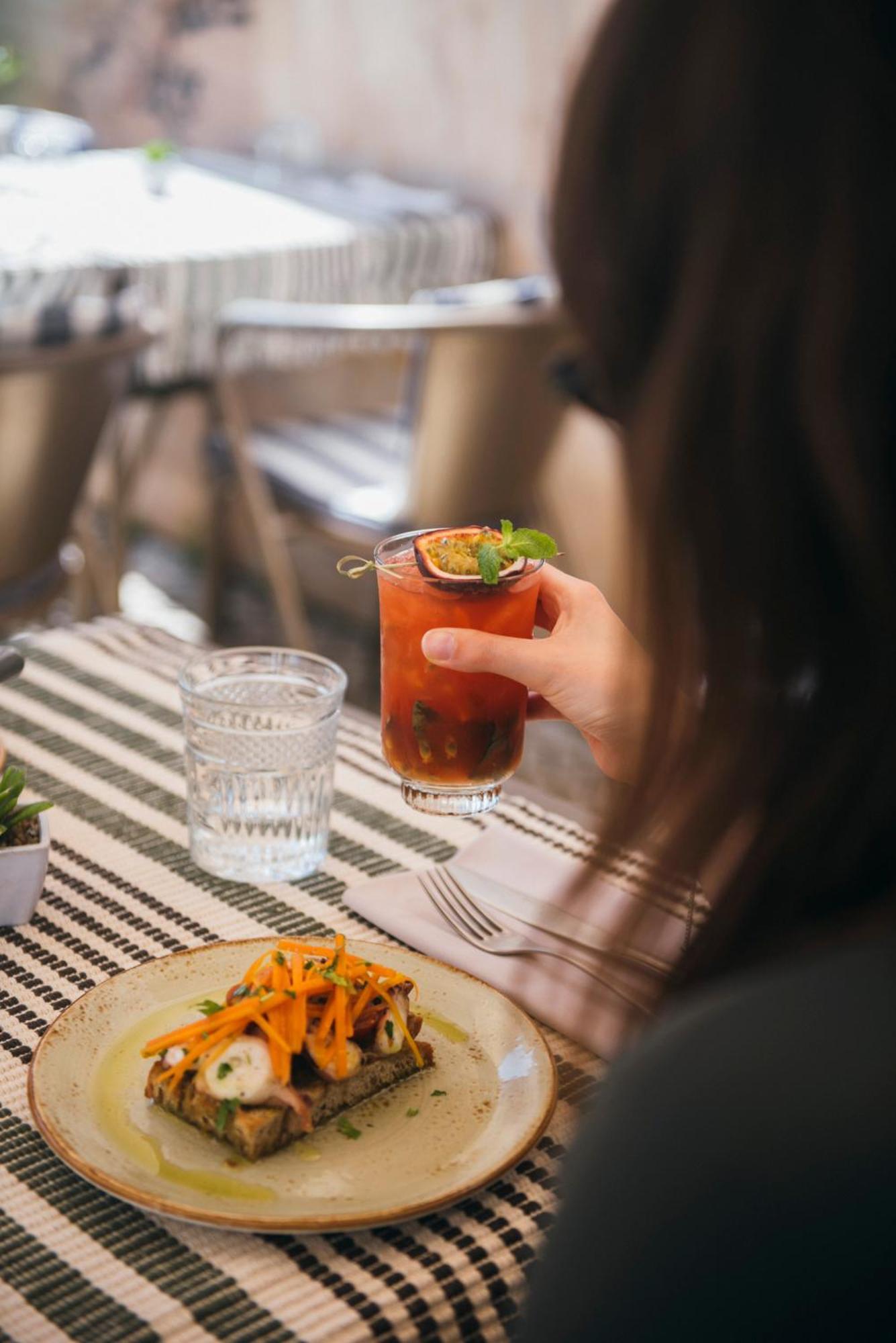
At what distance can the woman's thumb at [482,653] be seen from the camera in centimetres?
98

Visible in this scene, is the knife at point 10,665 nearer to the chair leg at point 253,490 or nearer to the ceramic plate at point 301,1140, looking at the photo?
the ceramic plate at point 301,1140

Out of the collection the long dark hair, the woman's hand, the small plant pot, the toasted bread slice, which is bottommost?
the small plant pot

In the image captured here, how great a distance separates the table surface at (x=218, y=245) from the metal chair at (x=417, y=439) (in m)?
0.14

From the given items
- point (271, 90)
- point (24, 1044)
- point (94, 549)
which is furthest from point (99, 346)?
point (271, 90)

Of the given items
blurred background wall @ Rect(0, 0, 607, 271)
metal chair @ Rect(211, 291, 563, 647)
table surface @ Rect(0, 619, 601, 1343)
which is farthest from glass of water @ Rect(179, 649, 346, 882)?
blurred background wall @ Rect(0, 0, 607, 271)

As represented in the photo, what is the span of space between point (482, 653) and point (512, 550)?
0.07 m

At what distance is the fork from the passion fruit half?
21 centimetres

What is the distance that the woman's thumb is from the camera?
3.21 feet

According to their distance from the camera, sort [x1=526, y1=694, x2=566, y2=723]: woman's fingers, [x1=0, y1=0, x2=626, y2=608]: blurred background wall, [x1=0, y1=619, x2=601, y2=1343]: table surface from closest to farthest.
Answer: [x1=0, y1=619, x2=601, y2=1343]: table surface
[x1=526, y1=694, x2=566, y2=723]: woman's fingers
[x1=0, y1=0, x2=626, y2=608]: blurred background wall

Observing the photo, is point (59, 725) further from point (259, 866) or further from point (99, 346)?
point (99, 346)

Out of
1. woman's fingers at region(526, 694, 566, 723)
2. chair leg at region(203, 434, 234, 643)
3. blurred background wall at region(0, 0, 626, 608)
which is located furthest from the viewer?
blurred background wall at region(0, 0, 626, 608)

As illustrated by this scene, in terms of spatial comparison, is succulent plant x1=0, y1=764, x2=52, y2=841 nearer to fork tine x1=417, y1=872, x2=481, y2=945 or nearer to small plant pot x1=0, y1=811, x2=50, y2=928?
small plant pot x1=0, y1=811, x2=50, y2=928

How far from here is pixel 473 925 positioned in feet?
3.24

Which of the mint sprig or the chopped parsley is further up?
the mint sprig
